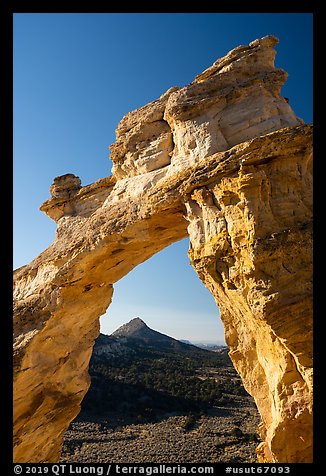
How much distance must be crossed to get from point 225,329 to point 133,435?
22207mm

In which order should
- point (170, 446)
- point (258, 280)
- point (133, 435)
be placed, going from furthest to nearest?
1. point (133, 435)
2. point (170, 446)
3. point (258, 280)

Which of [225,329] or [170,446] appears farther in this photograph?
[170,446]

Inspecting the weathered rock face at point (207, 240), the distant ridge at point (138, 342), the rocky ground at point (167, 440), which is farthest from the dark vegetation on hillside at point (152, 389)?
the weathered rock face at point (207, 240)

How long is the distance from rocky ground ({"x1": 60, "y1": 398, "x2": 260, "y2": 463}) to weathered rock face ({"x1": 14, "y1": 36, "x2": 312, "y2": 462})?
1201 cm

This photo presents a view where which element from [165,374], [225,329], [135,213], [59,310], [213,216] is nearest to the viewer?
[213,216]

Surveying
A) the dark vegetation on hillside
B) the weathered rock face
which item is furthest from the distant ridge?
the weathered rock face

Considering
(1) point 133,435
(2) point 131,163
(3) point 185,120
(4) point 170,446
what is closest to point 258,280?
(3) point 185,120

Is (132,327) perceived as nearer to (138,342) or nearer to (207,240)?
(138,342)

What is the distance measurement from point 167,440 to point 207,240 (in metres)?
22.4

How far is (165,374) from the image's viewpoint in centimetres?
4825

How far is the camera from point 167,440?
26.5m

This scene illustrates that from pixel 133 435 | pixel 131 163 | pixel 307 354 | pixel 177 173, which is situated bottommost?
pixel 133 435

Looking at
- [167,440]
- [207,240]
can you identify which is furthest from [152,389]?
[207,240]

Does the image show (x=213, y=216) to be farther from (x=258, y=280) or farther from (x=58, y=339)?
(x=58, y=339)
